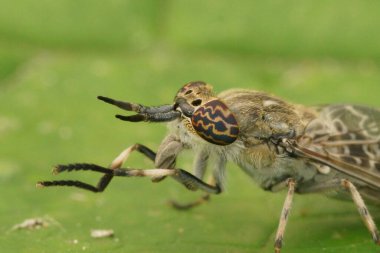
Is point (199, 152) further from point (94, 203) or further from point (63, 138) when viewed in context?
point (63, 138)

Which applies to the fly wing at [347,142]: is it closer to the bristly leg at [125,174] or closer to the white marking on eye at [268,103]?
the white marking on eye at [268,103]

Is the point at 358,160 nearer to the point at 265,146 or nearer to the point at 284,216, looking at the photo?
the point at 265,146

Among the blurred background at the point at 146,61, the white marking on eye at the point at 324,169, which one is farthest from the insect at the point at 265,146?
the blurred background at the point at 146,61

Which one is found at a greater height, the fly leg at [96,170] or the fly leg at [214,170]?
the fly leg at [214,170]

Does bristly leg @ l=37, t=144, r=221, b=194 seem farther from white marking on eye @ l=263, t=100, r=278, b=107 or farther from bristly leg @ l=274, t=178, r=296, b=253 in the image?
white marking on eye @ l=263, t=100, r=278, b=107

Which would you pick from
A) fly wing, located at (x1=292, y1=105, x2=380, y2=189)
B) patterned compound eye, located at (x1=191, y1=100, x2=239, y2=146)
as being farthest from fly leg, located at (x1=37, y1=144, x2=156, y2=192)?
fly wing, located at (x1=292, y1=105, x2=380, y2=189)
